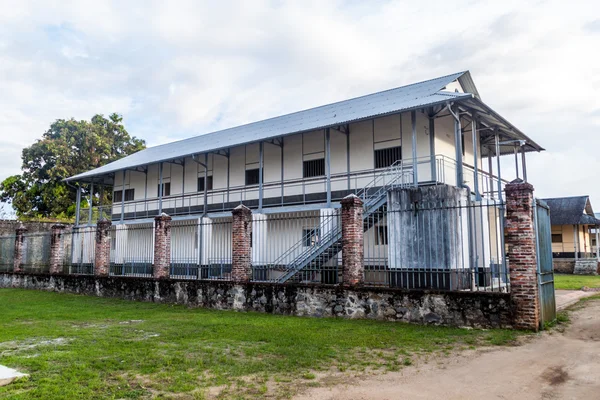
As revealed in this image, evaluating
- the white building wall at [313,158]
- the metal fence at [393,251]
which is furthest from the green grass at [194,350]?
the white building wall at [313,158]

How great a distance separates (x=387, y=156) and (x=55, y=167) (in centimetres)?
2761

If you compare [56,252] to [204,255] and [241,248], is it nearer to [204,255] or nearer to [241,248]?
[204,255]

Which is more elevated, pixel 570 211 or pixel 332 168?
pixel 332 168

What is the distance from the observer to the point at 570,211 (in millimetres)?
31891

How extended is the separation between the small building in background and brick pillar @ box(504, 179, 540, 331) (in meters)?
24.5

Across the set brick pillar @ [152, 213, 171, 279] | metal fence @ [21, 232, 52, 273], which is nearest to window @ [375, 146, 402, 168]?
brick pillar @ [152, 213, 171, 279]

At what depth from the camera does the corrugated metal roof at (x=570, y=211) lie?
3056cm

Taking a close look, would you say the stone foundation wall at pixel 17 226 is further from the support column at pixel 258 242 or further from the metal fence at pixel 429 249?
the metal fence at pixel 429 249

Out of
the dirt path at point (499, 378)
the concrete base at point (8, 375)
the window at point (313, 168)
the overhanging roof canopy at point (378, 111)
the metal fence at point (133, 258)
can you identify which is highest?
the overhanging roof canopy at point (378, 111)

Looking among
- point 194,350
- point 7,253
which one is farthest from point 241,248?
point 7,253

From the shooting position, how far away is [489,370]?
19.4 feet

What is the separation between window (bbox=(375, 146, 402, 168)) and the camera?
15.7m

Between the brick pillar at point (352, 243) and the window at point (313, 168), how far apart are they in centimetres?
703

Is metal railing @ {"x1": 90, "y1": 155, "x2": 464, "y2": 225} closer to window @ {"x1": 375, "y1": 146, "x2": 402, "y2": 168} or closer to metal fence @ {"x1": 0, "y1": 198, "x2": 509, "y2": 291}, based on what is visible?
window @ {"x1": 375, "y1": 146, "x2": 402, "y2": 168}
